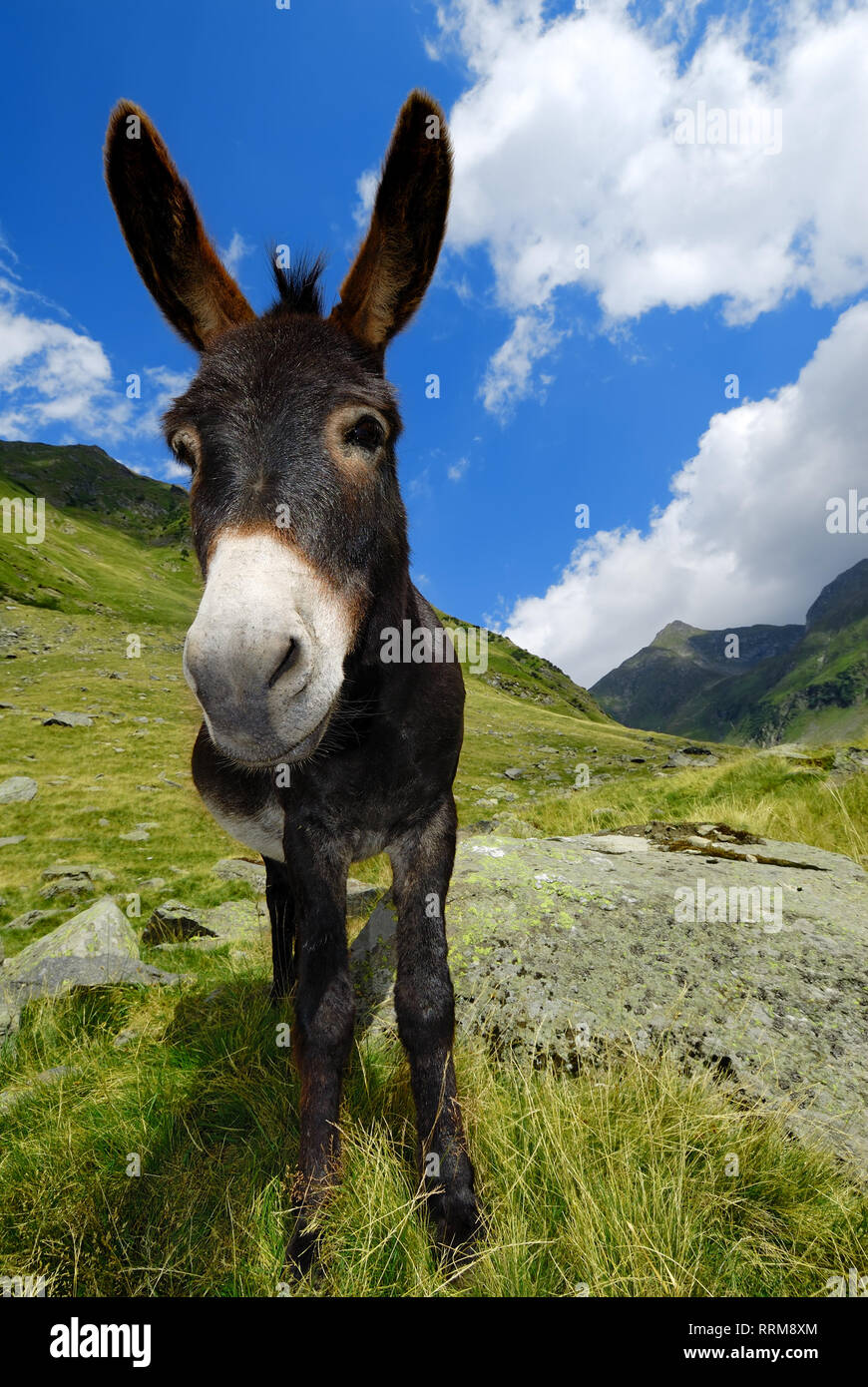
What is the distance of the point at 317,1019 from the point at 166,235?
411cm

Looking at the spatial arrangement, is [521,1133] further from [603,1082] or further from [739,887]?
[739,887]

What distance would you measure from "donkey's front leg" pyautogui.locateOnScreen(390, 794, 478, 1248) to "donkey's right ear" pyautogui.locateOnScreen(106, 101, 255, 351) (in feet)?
9.64

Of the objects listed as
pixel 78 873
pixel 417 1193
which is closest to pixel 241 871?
pixel 78 873

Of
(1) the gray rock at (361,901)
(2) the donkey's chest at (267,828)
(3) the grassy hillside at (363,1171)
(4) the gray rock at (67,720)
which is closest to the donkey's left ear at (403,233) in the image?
(3) the grassy hillside at (363,1171)

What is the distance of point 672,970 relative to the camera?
384cm

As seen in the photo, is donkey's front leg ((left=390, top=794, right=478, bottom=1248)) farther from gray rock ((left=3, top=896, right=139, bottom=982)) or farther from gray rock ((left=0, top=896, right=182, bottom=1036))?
gray rock ((left=3, top=896, right=139, bottom=982))

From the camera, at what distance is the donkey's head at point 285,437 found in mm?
1965

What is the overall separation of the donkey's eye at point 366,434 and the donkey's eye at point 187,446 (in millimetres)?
704

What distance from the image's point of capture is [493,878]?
16.6 feet

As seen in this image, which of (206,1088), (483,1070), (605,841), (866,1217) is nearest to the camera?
(866,1217)

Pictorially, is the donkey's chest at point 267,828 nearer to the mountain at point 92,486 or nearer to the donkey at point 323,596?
the donkey at point 323,596

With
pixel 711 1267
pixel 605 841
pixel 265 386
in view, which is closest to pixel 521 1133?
pixel 711 1267

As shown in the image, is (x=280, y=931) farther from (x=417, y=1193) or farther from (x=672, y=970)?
(x=672, y=970)
